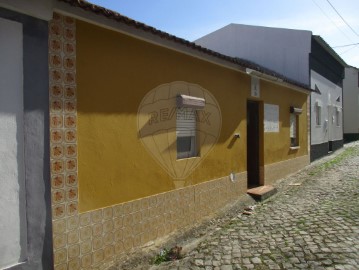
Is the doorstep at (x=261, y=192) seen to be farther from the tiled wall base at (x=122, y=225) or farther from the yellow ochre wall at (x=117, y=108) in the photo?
the yellow ochre wall at (x=117, y=108)

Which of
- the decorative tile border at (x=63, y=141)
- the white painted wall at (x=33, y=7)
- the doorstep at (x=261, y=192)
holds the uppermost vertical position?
the white painted wall at (x=33, y=7)

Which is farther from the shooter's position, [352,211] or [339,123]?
[339,123]

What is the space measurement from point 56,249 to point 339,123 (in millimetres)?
21583

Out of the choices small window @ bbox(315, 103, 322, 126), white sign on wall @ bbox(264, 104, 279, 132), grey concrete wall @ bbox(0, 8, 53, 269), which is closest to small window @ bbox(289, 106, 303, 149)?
white sign on wall @ bbox(264, 104, 279, 132)

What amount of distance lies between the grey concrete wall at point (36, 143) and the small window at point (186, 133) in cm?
281

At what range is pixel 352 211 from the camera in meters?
7.11

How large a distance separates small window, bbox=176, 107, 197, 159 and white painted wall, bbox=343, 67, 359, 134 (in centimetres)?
2727

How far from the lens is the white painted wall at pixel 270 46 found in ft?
50.6

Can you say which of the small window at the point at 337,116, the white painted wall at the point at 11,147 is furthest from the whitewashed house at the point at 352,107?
the white painted wall at the point at 11,147

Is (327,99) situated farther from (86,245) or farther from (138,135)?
(86,245)

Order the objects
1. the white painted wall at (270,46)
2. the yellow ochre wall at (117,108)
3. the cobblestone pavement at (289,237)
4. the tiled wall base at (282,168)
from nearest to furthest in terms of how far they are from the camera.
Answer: the yellow ochre wall at (117,108) < the cobblestone pavement at (289,237) < the tiled wall base at (282,168) < the white painted wall at (270,46)

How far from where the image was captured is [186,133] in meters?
6.43

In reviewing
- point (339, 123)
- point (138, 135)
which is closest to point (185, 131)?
point (138, 135)

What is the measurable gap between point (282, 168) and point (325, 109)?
8.37 meters
